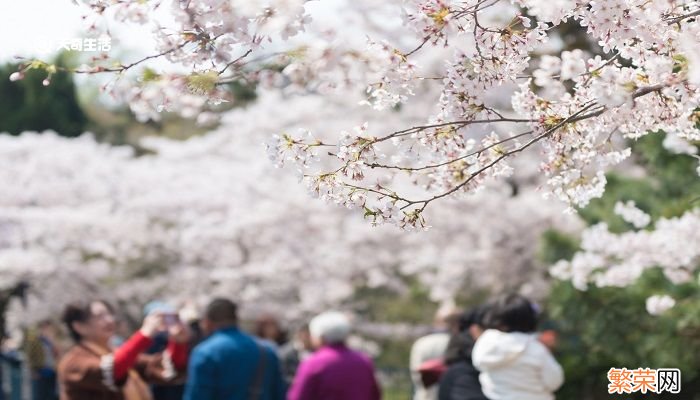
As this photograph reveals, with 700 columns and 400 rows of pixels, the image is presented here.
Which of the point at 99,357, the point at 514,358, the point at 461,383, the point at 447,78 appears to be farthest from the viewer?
the point at 99,357

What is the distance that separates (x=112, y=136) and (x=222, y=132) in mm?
9933

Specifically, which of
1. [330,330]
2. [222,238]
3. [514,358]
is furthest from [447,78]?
[222,238]

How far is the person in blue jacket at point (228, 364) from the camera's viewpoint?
19.9 feet

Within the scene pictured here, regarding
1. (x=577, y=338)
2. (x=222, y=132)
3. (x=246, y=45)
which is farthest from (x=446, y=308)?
(x=222, y=132)

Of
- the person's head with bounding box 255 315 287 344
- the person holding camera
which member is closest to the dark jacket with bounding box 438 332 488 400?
the person holding camera

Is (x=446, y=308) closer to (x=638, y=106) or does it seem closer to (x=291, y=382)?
(x=291, y=382)

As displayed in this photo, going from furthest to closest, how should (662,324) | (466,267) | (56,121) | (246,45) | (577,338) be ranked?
(56,121) < (466,267) < (577,338) < (662,324) < (246,45)

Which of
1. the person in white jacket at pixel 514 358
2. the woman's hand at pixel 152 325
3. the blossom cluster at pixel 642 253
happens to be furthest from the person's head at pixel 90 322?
the blossom cluster at pixel 642 253

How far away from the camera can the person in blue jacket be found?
6.07 m

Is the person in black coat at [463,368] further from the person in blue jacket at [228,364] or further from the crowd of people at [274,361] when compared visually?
the person in blue jacket at [228,364]

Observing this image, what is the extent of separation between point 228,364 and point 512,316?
1.66 metres

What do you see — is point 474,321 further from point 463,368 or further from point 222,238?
point 222,238

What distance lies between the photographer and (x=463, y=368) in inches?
217

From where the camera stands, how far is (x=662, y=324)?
758 centimetres
